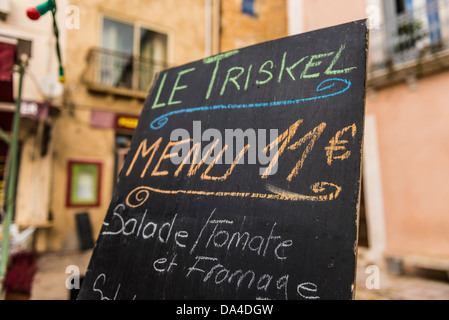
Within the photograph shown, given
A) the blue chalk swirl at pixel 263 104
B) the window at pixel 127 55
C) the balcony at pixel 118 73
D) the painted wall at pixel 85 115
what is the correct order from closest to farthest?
the blue chalk swirl at pixel 263 104, the painted wall at pixel 85 115, the balcony at pixel 118 73, the window at pixel 127 55

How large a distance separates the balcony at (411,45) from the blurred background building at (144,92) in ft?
0.06

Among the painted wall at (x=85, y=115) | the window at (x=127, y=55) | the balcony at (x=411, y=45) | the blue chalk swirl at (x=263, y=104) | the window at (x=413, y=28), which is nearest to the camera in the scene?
the blue chalk swirl at (x=263, y=104)

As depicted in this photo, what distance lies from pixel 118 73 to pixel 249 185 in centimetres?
771

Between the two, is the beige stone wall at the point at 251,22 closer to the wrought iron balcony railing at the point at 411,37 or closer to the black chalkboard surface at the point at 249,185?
the wrought iron balcony railing at the point at 411,37

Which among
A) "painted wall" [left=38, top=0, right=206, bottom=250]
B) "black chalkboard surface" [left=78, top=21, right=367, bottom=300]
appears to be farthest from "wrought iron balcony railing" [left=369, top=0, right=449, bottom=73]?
"painted wall" [left=38, top=0, right=206, bottom=250]

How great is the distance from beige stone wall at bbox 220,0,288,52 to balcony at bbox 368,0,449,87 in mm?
2415

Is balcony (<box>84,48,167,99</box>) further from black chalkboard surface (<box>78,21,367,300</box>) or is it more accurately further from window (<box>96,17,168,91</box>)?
black chalkboard surface (<box>78,21,367,300</box>)

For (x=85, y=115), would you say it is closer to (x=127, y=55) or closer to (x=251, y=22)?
(x=127, y=55)

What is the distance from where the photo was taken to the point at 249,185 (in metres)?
1.31

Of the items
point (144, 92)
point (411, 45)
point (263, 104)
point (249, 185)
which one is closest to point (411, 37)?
point (411, 45)

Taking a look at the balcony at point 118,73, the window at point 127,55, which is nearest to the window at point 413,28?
the balcony at point 118,73

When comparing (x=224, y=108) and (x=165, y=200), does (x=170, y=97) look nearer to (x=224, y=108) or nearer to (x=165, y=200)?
(x=224, y=108)

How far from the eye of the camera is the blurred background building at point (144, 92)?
16.9 feet

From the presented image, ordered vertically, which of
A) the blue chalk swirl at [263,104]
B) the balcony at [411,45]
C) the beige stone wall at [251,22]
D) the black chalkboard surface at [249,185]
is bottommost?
the black chalkboard surface at [249,185]
